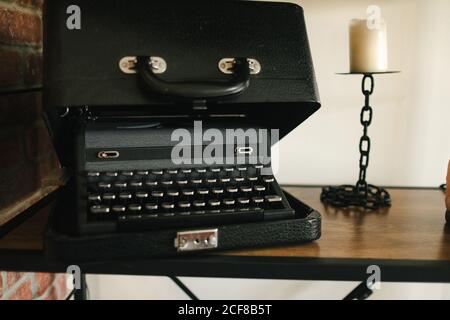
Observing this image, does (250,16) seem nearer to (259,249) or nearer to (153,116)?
(153,116)

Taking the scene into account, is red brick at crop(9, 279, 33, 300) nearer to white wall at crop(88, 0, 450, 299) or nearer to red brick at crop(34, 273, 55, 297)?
red brick at crop(34, 273, 55, 297)

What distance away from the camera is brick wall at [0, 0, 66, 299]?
3.26 ft

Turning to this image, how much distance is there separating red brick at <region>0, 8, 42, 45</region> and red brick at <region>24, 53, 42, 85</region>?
4cm

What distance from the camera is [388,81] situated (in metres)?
1.31

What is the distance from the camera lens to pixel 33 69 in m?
1.15

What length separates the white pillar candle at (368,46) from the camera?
1.00 metres

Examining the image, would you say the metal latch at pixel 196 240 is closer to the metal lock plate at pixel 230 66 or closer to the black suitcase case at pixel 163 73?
the black suitcase case at pixel 163 73

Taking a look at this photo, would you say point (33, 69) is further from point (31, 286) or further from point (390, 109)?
point (390, 109)

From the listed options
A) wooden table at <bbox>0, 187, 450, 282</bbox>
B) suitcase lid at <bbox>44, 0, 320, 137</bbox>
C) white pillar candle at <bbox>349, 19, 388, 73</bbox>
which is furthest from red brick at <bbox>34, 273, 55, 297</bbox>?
white pillar candle at <bbox>349, 19, 388, 73</bbox>

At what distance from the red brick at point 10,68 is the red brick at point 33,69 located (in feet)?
0.13

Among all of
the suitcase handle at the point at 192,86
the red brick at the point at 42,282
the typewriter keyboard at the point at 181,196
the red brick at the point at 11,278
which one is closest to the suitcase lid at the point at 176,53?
the suitcase handle at the point at 192,86

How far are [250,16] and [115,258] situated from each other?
20.0 inches

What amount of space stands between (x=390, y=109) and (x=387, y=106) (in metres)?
0.01
